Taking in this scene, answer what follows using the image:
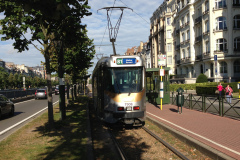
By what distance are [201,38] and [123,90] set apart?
3337 cm

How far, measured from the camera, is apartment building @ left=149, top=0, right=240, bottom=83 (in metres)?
33.9

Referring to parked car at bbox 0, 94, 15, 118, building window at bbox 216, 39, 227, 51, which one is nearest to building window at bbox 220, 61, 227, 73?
building window at bbox 216, 39, 227, 51

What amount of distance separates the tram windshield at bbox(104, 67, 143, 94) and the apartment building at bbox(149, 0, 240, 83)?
1712cm

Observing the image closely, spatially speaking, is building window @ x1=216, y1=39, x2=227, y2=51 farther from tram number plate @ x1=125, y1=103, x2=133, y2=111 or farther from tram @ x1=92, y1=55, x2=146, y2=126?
tram number plate @ x1=125, y1=103, x2=133, y2=111

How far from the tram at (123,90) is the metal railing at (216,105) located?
462 centimetres

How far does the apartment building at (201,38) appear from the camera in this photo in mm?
33938

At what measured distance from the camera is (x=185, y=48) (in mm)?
45062

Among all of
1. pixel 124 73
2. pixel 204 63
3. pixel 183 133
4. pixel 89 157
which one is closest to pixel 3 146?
pixel 89 157

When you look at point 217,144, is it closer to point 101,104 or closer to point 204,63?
point 101,104

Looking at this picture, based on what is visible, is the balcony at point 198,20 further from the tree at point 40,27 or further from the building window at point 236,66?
the tree at point 40,27

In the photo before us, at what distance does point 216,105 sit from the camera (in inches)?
487

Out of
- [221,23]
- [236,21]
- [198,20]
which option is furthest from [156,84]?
[198,20]

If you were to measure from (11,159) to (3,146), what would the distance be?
152 centimetres

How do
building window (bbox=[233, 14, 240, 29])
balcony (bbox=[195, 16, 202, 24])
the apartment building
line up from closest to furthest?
1. the apartment building
2. building window (bbox=[233, 14, 240, 29])
3. balcony (bbox=[195, 16, 202, 24])
